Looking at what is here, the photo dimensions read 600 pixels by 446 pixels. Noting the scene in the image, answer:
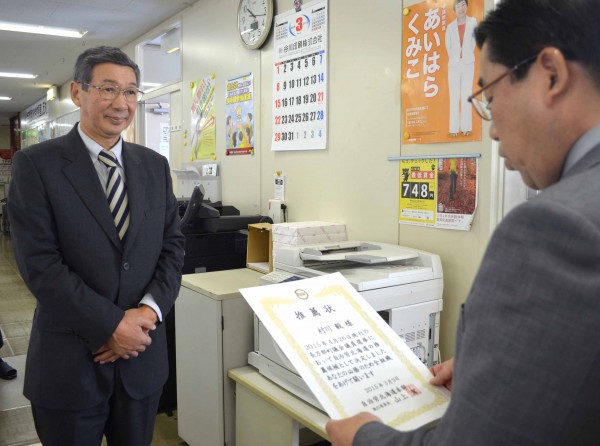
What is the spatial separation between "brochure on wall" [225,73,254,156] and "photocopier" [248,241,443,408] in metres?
1.56

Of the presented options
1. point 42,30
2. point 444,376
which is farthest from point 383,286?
point 42,30

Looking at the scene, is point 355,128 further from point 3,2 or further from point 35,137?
point 35,137

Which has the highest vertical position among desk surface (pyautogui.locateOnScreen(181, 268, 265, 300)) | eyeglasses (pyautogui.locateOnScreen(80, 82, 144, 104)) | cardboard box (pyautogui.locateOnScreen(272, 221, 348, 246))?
eyeglasses (pyautogui.locateOnScreen(80, 82, 144, 104))

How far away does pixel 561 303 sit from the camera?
1.81 feet

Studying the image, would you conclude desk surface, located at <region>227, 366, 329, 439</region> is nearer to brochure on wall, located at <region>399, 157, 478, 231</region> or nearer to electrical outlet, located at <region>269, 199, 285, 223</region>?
brochure on wall, located at <region>399, 157, 478, 231</region>

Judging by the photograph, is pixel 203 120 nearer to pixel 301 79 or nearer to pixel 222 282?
pixel 301 79

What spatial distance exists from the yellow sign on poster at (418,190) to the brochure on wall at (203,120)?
2.01m

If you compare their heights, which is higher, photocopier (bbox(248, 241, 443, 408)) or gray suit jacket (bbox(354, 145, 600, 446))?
gray suit jacket (bbox(354, 145, 600, 446))

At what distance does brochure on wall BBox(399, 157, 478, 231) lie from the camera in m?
2.10

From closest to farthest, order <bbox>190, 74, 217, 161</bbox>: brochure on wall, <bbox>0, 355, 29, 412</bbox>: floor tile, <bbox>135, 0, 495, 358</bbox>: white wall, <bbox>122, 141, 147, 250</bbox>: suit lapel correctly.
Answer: <bbox>122, 141, 147, 250</bbox>: suit lapel < <bbox>135, 0, 495, 358</bbox>: white wall < <bbox>0, 355, 29, 412</bbox>: floor tile < <bbox>190, 74, 217, 161</bbox>: brochure on wall

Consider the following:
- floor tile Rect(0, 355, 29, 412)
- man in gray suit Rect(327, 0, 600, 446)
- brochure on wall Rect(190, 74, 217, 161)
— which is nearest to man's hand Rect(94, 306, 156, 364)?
man in gray suit Rect(327, 0, 600, 446)

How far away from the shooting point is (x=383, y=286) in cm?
184

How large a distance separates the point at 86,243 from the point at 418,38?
1663 mm

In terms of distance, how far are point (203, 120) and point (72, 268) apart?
9.35ft
